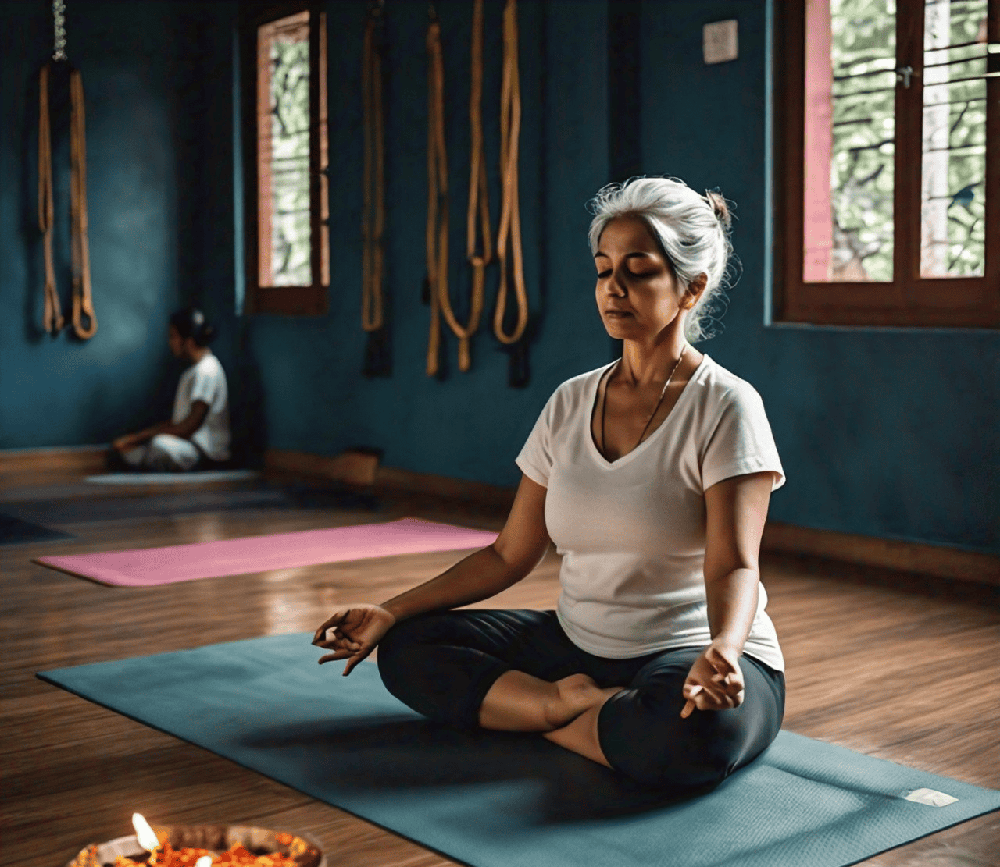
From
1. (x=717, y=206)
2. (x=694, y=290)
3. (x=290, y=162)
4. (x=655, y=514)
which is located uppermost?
(x=290, y=162)

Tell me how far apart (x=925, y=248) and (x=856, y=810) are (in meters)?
2.39

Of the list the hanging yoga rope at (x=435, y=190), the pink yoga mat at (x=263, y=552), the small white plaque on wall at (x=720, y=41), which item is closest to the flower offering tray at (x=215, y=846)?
the pink yoga mat at (x=263, y=552)

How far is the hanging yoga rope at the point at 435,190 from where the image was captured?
558 centimetres

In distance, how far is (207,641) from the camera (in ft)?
10.5

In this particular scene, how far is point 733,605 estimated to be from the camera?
79.1 inches

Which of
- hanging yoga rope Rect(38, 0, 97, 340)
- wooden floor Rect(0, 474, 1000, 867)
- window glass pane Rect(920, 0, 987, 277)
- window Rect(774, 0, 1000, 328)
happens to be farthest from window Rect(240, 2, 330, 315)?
window glass pane Rect(920, 0, 987, 277)

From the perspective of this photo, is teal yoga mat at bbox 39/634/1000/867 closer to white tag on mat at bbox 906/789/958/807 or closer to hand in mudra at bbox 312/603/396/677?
white tag on mat at bbox 906/789/958/807

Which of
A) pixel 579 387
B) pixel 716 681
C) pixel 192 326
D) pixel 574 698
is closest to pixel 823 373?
pixel 579 387

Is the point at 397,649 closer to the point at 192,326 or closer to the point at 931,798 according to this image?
the point at 931,798

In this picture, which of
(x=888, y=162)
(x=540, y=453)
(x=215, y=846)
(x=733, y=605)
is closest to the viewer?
(x=215, y=846)

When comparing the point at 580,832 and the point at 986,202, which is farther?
the point at 986,202

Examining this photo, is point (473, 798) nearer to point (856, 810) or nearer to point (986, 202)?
point (856, 810)

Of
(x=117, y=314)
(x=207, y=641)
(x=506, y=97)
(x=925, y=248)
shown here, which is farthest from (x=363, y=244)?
(x=207, y=641)

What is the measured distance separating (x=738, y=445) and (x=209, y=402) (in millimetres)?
4819
